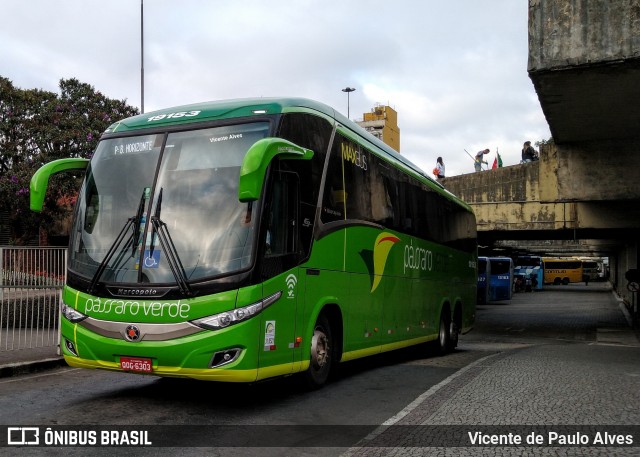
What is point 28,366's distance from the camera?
10.5 metres

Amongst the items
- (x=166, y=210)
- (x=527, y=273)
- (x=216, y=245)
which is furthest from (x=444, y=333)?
(x=527, y=273)

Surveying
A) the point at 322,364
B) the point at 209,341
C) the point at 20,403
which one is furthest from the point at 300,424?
the point at 20,403

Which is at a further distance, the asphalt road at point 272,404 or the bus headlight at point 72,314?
the bus headlight at point 72,314

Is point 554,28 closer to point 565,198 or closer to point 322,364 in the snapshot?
point 322,364

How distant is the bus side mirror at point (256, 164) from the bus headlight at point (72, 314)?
2397 millimetres

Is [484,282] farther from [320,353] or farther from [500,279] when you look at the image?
[320,353]

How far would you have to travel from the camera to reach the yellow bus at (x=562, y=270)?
8388 centimetres

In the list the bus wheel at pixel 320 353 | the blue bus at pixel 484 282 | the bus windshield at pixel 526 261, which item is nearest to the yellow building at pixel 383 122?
the bus windshield at pixel 526 261

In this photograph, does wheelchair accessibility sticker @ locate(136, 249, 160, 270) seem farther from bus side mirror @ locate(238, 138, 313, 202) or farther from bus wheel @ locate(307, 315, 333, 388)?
bus wheel @ locate(307, 315, 333, 388)

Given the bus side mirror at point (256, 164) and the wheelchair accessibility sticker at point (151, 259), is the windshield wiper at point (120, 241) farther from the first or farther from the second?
the bus side mirror at point (256, 164)

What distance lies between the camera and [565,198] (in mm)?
18016

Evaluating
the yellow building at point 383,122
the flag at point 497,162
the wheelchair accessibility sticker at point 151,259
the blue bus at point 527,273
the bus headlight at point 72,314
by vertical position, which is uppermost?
the yellow building at point 383,122

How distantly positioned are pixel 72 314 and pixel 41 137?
926 inches

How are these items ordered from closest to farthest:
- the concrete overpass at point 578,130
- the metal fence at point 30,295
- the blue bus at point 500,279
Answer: the concrete overpass at point 578,130
the metal fence at point 30,295
the blue bus at point 500,279
